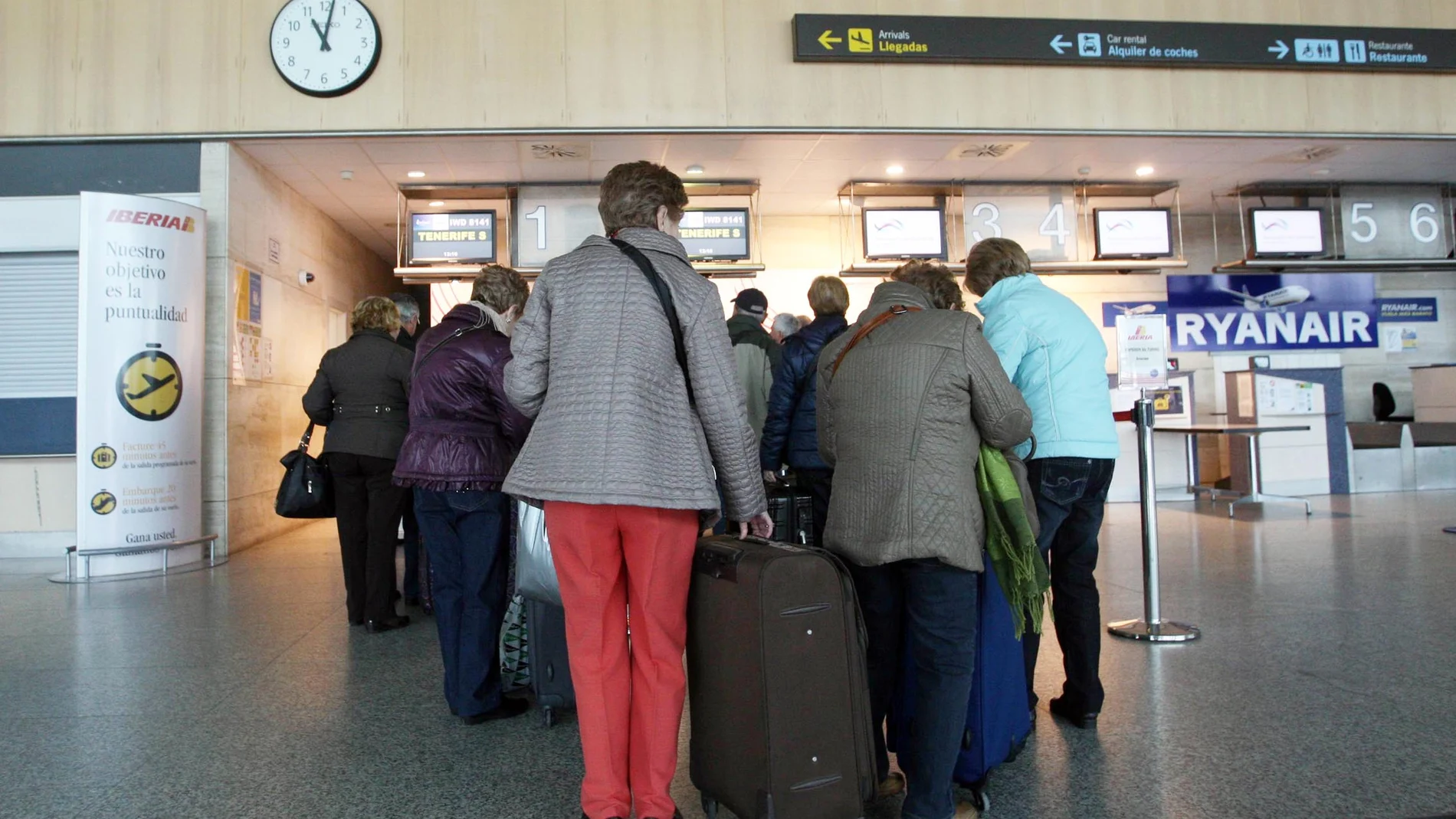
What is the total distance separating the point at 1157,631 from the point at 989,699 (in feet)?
6.30

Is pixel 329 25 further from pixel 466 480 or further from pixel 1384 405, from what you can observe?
pixel 1384 405

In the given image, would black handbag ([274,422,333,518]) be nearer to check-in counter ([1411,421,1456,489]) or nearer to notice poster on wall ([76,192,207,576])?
notice poster on wall ([76,192,207,576])

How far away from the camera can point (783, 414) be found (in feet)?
12.0

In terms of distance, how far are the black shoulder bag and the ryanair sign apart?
994cm

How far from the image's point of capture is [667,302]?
209 cm

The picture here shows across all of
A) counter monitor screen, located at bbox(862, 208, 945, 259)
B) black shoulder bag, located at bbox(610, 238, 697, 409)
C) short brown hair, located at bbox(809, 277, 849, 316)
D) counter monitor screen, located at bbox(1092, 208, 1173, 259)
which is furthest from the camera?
counter monitor screen, located at bbox(1092, 208, 1173, 259)

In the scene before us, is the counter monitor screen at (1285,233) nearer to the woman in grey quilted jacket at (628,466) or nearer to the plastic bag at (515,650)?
the plastic bag at (515,650)

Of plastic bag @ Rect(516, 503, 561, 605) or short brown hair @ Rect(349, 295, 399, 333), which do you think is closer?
plastic bag @ Rect(516, 503, 561, 605)

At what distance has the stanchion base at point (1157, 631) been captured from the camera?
3.86 metres

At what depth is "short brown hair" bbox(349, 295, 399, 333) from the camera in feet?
14.3

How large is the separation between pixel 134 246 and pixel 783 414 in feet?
15.4

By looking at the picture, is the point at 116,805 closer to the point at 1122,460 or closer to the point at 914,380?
the point at 914,380

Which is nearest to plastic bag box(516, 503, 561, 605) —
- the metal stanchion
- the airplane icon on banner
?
the metal stanchion

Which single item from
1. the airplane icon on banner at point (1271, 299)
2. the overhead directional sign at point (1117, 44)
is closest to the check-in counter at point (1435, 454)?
the airplane icon on banner at point (1271, 299)
